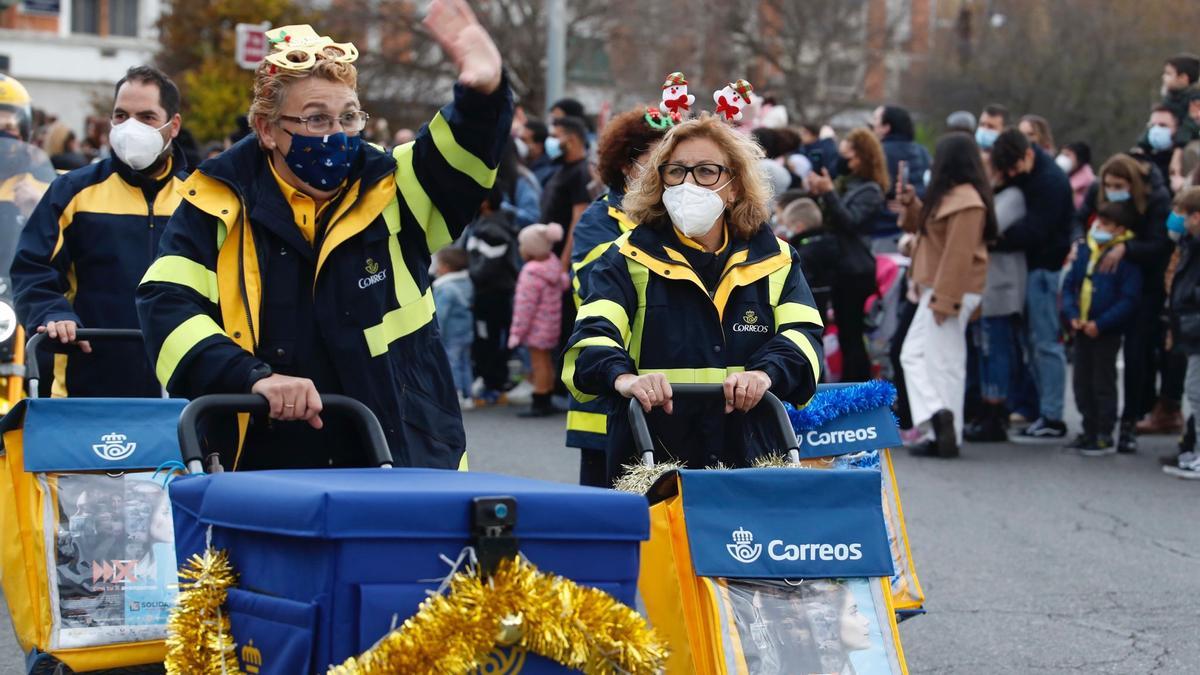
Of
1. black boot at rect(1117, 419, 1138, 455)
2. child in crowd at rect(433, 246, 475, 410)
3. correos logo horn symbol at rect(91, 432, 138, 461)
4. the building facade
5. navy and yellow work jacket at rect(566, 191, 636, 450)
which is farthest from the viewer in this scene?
the building facade

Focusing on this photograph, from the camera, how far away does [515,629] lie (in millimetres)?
3051

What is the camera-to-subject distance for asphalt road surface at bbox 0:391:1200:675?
21.5ft

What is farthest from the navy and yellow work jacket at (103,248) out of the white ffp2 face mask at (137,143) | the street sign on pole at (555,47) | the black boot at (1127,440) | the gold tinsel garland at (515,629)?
the street sign on pole at (555,47)

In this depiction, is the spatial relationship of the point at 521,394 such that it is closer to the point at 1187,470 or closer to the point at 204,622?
the point at 1187,470

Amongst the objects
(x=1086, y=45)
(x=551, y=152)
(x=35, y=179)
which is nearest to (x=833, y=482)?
(x=35, y=179)

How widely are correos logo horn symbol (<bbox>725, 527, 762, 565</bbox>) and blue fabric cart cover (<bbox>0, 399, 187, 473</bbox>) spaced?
6.93 ft

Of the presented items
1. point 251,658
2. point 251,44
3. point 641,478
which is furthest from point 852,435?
point 251,44

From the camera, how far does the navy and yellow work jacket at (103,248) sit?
266 inches

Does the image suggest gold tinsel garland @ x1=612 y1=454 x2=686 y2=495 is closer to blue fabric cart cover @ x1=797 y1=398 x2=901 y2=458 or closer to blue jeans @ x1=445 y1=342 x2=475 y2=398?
blue fabric cart cover @ x1=797 y1=398 x2=901 y2=458

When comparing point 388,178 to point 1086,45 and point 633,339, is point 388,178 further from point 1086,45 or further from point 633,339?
point 1086,45

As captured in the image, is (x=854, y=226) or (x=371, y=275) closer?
(x=371, y=275)

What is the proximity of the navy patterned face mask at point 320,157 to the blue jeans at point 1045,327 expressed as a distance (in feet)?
27.8

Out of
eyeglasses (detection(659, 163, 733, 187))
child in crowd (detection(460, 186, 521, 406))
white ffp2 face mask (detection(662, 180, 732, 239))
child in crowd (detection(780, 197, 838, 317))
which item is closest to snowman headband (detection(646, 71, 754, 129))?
eyeglasses (detection(659, 163, 733, 187))

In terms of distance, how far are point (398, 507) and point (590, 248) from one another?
3.55 metres
